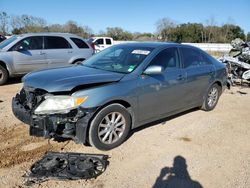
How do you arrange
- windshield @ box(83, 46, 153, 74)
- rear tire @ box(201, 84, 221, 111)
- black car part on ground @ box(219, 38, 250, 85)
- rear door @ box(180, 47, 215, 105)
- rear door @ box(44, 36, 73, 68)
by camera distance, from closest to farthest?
1. windshield @ box(83, 46, 153, 74)
2. rear door @ box(180, 47, 215, 105)
3. rear tire @ box(201, 84, 221, 111)
4. rear door @ box(44, 36, 73, 68)
5. black car part on ground @ box(219, 38, 250, 85)

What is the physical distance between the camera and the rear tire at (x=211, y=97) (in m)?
6.49

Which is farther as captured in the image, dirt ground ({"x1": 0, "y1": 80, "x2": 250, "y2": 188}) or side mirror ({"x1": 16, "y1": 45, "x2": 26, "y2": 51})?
side mirror ({"x1": 16, "y1": 45, "x2": 26, "y2": 51})

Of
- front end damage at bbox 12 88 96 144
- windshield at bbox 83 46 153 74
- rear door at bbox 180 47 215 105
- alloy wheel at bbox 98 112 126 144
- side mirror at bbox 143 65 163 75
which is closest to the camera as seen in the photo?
front end damage at bbox 12 88 96 144

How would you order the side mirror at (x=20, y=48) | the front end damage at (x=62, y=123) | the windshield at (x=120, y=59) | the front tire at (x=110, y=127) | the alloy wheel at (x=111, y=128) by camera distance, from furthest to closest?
1. the side mirror at (x=20, y=48)
2. the windshield at (x=120, y=59)
3. the alloy wheel at (x=111, y=128)
4. the front tire at (x=110, y=127)
5. the front end damage at (x=62, y=123)

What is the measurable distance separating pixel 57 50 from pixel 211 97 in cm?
583

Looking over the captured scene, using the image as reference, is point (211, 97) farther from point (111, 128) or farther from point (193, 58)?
point (111, 128)

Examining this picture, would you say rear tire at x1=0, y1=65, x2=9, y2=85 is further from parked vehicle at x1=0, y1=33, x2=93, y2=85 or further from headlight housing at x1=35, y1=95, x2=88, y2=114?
headlight housing at x1=35, y1=95, x2=88, y2=114

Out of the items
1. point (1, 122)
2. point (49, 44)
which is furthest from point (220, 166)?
point (49, 44)

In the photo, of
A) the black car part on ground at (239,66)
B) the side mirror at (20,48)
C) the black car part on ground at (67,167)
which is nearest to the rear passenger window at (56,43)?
the side mirror at (20,48)

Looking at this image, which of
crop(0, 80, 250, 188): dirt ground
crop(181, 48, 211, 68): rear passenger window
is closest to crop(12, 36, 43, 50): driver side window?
crop(0, 80, 250, 188): dirt ground

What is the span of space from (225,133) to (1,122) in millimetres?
4381

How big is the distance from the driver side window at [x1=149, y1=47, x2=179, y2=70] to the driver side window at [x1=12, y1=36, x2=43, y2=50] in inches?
235

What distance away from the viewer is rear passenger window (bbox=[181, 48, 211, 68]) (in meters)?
5.63

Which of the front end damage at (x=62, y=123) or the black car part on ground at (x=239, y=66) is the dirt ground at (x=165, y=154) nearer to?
the front end damage at (x=62, y=123)
